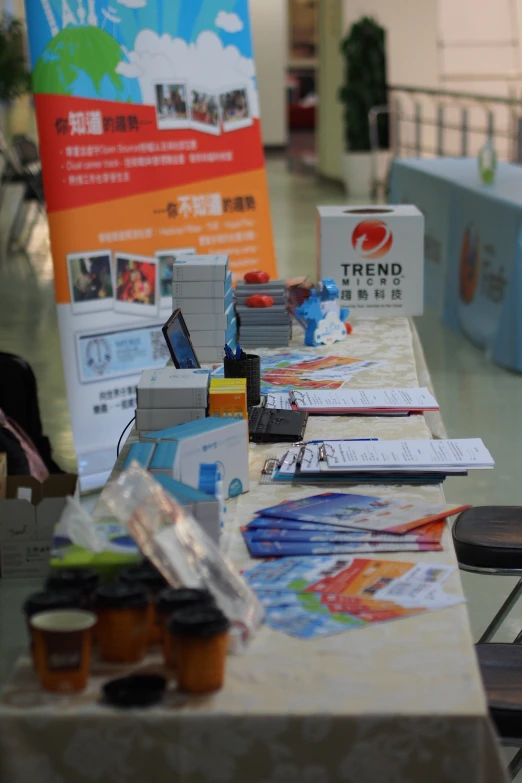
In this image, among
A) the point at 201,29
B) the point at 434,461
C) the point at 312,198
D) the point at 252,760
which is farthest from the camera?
the point at 312,198

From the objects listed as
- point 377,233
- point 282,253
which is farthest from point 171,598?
point 282,253

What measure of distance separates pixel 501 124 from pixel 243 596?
1342cm

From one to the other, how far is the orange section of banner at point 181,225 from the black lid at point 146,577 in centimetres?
272

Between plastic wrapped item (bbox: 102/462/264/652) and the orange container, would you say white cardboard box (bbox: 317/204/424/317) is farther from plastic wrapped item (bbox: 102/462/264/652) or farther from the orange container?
the orange container

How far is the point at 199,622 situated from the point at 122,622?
0.41ft

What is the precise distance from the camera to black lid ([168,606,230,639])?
4.18 ft

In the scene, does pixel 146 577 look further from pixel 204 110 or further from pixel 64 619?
pixel 204 110

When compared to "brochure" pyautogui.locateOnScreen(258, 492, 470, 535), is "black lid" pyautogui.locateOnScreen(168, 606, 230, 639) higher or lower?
higher

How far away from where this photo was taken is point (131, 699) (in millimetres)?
1275

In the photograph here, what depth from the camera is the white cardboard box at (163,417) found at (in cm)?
206

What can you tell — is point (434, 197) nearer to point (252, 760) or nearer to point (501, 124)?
point (252, 760)

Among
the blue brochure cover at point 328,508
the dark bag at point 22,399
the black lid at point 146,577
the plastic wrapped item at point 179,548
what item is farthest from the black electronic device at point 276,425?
the dark bag at point 22,399

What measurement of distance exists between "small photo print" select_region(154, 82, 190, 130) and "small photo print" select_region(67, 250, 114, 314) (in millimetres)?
564

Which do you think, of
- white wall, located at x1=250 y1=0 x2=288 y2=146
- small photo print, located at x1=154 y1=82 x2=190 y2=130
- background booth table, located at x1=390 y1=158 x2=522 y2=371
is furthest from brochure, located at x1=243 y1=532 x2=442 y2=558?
white wall, located at x1=250 y1=0 x2=288 y2=146
